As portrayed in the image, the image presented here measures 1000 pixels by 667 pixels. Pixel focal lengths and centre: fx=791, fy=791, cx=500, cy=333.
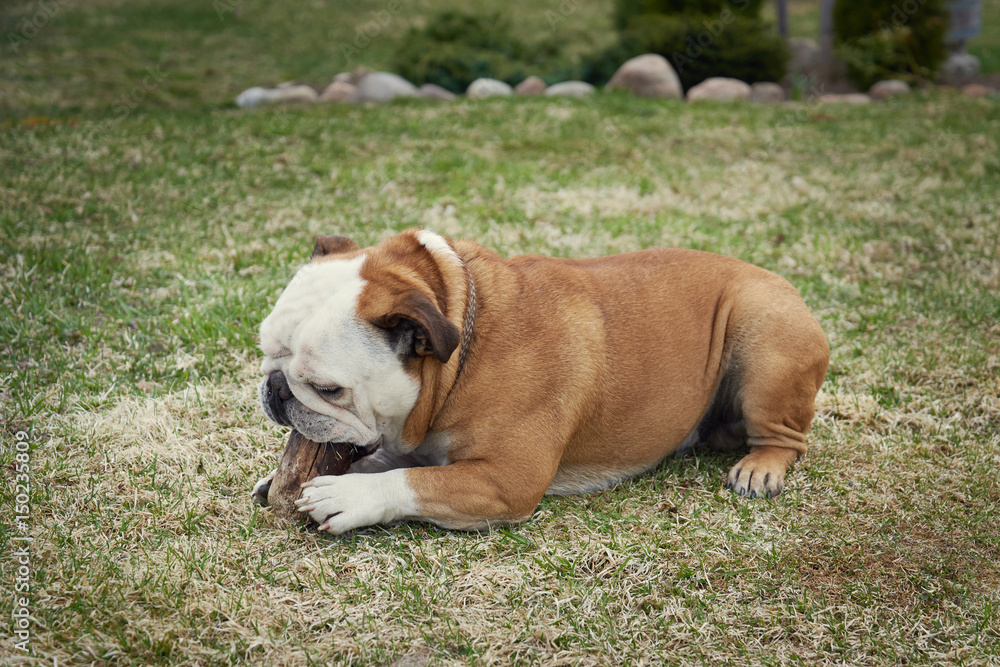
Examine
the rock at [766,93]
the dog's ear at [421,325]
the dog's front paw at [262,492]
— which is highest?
the dog's ear at [421,325]

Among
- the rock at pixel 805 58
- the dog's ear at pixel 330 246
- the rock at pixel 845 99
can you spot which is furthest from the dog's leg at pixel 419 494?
the rock at pixel 805 58

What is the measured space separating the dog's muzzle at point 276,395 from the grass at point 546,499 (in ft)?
1.71

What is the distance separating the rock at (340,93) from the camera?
12.3 metres

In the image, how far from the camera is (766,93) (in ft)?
42.7

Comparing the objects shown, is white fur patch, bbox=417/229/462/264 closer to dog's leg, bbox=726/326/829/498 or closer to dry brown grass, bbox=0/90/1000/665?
dry brown grass, bbox=0/90/1000/665

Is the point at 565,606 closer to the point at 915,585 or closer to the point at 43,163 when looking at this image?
the point at 915,585

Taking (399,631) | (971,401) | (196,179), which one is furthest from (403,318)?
(196,179)

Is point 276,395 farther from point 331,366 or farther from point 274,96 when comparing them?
point 274,96

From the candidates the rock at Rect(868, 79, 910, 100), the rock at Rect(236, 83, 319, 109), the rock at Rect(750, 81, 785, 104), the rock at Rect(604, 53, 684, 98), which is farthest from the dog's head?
the rock at Rect(868, 79, 910, 100)

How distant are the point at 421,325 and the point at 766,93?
11752 millimetres

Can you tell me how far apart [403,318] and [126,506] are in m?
1.55

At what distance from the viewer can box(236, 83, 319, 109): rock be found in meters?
11.7

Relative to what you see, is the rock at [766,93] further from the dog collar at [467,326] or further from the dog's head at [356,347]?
the dog's head at [356,347]

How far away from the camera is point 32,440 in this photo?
3.87 metres
